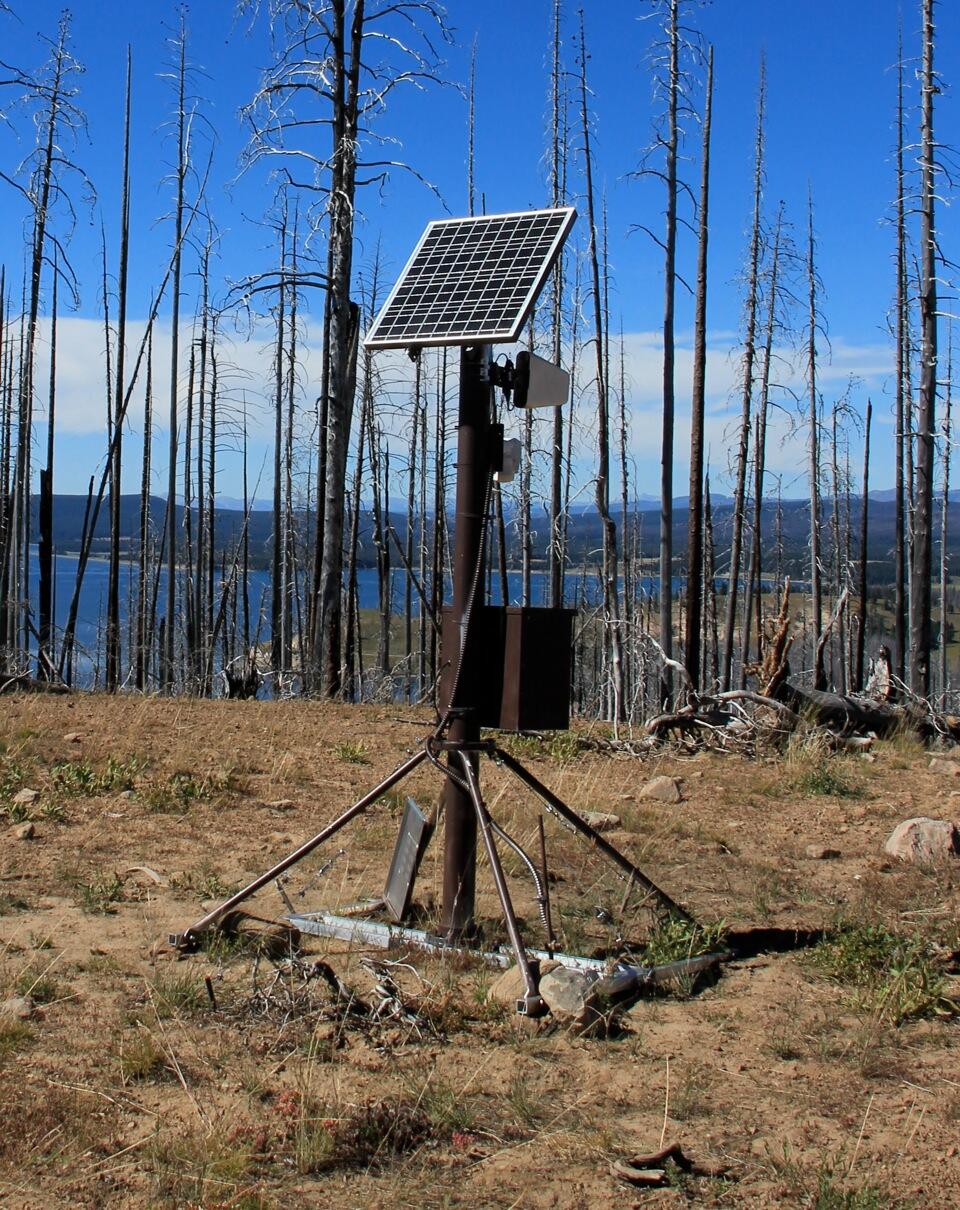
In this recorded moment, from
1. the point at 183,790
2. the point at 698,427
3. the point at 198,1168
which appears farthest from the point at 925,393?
the point at 198,1168

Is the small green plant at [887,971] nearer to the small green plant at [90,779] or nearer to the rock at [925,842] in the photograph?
the rock at [925,842]

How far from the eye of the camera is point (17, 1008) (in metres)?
4.30

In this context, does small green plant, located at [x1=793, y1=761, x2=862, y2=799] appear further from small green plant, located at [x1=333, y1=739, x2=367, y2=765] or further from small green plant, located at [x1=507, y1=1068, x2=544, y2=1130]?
small green plant, located at [x1=507, y1=1068, x2=544, y2=1130]

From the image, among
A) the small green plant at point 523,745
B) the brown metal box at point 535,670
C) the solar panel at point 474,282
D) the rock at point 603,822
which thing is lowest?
the rock at point 603,822

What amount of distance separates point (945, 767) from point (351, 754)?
4.88 m

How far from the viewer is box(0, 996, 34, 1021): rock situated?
13.9ft

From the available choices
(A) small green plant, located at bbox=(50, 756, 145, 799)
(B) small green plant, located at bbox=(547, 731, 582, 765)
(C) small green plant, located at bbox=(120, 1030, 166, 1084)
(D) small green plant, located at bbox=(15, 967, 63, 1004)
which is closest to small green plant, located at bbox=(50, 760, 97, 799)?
(A) small green plant, located at bbox=(50, 756, 145, 799)

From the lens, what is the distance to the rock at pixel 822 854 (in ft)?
23.3

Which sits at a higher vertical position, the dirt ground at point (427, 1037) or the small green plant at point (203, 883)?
the small green plant at point (203, 883)

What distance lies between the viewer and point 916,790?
30.1ft

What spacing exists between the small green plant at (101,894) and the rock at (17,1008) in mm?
1140

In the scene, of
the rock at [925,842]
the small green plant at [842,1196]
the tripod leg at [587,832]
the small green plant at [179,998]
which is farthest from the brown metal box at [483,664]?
the rock at [925,842]

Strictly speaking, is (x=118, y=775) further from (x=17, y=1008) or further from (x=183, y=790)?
(x=17, y=1008)

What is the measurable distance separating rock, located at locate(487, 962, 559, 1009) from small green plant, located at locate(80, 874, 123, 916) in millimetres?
1965
